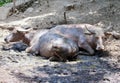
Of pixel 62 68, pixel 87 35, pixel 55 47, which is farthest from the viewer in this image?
pixel 87 35

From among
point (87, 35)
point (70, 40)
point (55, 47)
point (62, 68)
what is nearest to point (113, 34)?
point (87, 35)

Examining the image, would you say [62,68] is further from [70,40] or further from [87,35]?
[87,35]

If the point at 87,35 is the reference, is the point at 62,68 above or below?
below

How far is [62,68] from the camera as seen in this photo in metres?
8.29

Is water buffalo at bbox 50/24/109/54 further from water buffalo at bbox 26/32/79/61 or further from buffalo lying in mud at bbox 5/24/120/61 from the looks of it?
water buffalo at bbox 26/32/79/61

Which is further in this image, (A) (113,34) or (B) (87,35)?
(A) (113,34)

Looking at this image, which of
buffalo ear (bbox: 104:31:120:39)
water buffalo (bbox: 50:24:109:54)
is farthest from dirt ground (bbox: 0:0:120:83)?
water buffalo (bbox: 50:24:109:54)

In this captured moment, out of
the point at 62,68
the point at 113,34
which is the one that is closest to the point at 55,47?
the point at 62,68

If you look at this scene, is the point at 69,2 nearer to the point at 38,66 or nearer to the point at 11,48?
the point at 11,48

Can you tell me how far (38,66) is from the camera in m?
8.34

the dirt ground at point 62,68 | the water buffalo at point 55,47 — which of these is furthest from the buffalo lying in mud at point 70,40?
the dirt ground at point 62,68

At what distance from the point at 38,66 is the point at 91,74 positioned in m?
1.11

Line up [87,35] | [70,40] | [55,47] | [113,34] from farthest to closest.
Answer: [113,34] → [87,35] → [70,40] → [55,47]

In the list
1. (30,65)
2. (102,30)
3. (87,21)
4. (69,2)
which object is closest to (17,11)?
(69,2)
